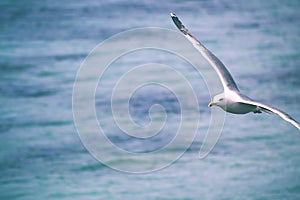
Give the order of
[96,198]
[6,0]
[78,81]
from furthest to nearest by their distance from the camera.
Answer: [6,0]
[78,81]
[96,198]

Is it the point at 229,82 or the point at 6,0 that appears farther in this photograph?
the point at 6,0

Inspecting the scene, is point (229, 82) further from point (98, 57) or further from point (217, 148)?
point (98, 57)

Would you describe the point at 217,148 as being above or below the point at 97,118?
below

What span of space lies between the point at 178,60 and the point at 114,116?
1.67ft

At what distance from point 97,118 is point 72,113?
0.38ft

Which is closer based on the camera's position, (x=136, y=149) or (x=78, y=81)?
(x=136, y=149)

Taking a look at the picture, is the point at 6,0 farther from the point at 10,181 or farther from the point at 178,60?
the point at 10,181

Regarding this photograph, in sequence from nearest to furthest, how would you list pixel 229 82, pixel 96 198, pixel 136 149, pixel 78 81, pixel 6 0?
pixel 229 82 → pixel 96 198 → pixel 136 149 → pixel 78 81 → pixel 6 0

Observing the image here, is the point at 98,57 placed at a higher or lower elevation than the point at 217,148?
higher

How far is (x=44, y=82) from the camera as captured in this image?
400 cm

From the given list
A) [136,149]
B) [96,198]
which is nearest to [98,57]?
[136,149]

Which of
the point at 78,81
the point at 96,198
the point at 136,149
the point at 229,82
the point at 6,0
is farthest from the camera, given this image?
the point at 6,0

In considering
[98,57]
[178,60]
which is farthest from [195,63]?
[98,57]

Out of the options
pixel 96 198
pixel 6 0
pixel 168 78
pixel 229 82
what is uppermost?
pixel 6 0
